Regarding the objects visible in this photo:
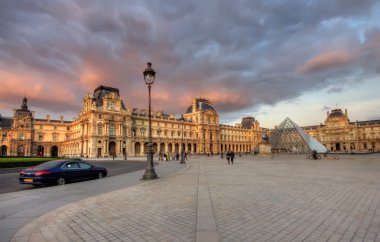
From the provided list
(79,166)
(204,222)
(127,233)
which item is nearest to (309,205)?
(204,222)

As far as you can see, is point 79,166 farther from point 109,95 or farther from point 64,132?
point 64,132

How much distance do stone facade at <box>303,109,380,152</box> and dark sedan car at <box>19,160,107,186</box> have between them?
404 ft

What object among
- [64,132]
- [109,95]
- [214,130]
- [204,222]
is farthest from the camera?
[214,130]

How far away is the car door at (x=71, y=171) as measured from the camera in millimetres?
13102

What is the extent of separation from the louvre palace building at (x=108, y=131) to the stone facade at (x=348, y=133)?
5274 cm

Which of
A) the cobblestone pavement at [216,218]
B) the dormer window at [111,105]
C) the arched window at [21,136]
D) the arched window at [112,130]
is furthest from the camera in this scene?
the arched window at [21,136]

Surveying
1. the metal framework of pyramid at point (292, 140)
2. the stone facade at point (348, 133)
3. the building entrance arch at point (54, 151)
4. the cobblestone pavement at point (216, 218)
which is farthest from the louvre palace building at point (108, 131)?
the stone facade at point (348, 133)

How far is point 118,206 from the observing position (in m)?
7.27

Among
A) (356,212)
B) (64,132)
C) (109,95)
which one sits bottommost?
(356,212)

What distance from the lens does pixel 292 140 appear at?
5734 centimetres

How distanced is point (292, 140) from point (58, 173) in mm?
54866

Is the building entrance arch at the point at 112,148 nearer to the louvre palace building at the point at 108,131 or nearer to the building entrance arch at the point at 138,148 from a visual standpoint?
the louvre palace building at the point at 108,131

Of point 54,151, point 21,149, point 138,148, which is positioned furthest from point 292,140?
point 21,149

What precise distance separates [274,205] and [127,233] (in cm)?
442
